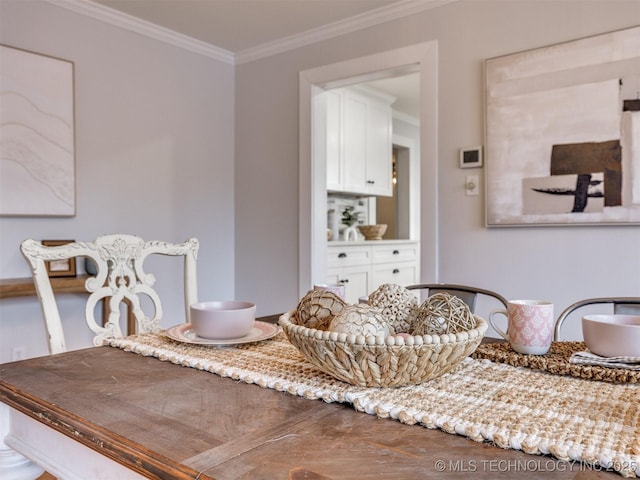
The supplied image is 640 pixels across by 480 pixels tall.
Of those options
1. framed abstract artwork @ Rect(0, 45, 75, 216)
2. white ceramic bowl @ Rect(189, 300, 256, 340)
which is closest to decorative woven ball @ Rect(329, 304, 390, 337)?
white ceramic bowl @ Rect(189, 300, 256, 340)

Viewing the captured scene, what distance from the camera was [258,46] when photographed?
11.7 ft

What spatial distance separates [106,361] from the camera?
99 centimetres

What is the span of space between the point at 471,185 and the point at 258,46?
195 centimetres

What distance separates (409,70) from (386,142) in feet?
6.18

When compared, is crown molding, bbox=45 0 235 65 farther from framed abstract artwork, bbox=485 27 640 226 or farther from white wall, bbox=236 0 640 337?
framed abstract artwork, bbox=485 27 640 226

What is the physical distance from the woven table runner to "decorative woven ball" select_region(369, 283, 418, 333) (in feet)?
0.36

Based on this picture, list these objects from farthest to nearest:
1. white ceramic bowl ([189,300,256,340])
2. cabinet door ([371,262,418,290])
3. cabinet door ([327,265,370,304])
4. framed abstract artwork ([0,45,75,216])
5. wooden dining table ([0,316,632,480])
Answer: cabinet door ([371,262,418,290])
cabinet door ([327,265,370,304])
framed abstract artwork ([0,45,75,216])
white ceramic bowl ([189,300,256,340])
wooden dining table ([0,316,632,480])

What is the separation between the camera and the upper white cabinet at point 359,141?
13.6 ft

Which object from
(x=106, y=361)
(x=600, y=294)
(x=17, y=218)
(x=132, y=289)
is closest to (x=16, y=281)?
(x=17, y=218)

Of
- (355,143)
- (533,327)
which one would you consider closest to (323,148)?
(355,143)

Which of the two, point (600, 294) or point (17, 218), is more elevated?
point (17, 218)

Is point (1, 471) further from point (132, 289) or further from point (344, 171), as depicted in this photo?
point (344, 171)

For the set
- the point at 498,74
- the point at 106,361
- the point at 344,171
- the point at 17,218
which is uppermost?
the point at 498,74

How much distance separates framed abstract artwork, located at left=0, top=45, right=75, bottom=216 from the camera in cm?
254
